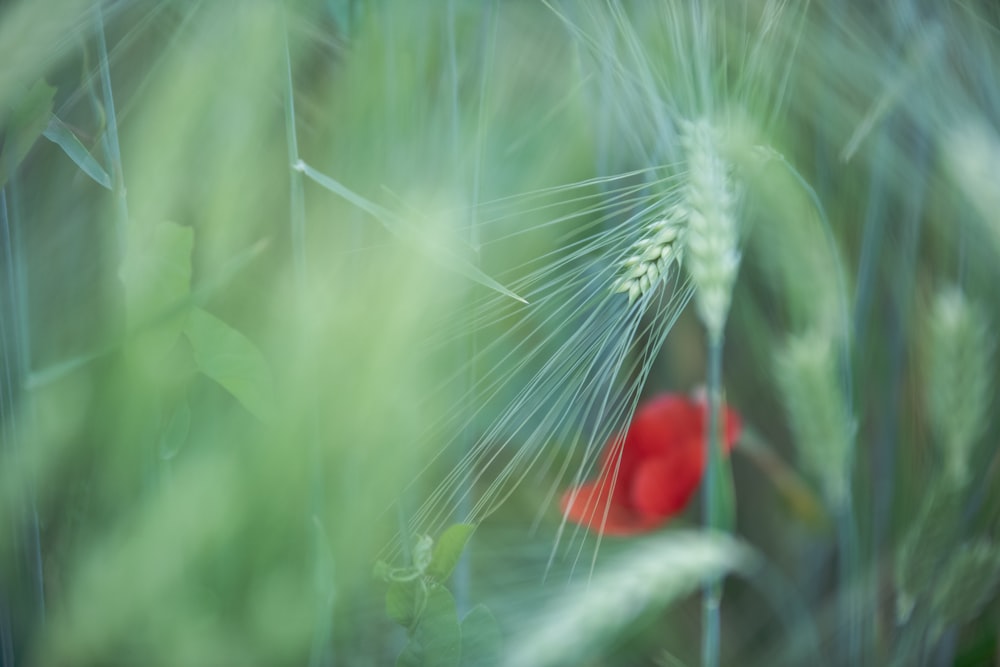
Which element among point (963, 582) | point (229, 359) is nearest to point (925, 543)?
point (963, 582)

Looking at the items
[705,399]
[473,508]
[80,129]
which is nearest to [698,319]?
[705,399]

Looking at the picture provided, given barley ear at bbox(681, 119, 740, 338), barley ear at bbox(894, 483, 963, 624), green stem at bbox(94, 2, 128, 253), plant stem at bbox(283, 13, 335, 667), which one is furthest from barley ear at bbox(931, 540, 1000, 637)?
green stem at bbox(94, 2, 128, 253)

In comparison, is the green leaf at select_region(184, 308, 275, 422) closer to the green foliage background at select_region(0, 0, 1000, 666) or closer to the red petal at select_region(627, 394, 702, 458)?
the green foliage background at select_region(0, 0, 1000, 666)

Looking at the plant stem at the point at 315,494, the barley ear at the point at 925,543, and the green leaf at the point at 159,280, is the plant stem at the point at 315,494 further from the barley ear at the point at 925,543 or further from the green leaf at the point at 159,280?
the barley ear at the point at 925,543

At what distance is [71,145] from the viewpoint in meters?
0.32

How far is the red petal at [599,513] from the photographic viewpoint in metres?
0.41

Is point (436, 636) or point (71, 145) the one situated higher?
point (71, 145)

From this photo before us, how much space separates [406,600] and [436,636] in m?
0.02

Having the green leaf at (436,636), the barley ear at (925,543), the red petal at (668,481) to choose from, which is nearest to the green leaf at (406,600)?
the green leaf at (436,636)

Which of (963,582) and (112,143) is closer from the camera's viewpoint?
(112,143)

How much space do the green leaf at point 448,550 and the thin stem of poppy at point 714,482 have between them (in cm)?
12

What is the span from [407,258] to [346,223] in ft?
0.10

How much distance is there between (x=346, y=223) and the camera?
360mm

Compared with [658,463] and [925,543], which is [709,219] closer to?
[658,463]
